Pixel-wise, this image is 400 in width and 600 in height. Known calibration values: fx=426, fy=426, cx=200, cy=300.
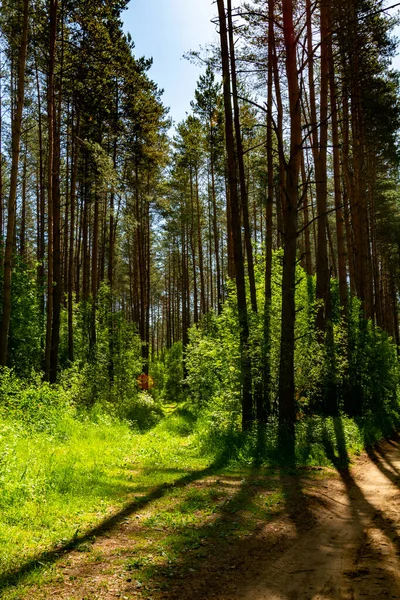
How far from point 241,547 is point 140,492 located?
2106mm

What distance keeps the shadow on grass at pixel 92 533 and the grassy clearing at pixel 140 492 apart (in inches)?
0.8

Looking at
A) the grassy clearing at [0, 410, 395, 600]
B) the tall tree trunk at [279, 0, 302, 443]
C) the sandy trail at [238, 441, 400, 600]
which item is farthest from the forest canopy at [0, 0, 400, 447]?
→ the sandy trail at [238, 441, 400, 600]

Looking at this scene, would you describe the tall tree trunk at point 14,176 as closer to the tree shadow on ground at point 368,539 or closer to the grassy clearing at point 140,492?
the grassy clearing at point 140,492

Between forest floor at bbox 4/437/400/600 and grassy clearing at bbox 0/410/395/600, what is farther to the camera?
grassy clearing at bbox 0/410/395/600

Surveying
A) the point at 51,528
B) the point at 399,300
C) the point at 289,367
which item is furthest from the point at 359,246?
the point at 399,300

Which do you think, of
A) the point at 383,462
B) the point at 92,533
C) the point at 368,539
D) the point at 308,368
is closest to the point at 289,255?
the point at 308,368

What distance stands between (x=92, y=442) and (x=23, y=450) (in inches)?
91.7

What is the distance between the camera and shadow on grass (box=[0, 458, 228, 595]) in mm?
3449

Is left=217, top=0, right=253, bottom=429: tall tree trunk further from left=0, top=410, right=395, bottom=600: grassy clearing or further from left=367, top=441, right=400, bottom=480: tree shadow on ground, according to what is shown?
left=367, top=441, right=400, bottom=480: tree shadow on ground

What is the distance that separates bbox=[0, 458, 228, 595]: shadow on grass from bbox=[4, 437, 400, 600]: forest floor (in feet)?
0.09

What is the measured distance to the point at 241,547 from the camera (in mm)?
4332

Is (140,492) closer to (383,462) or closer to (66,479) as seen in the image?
(66,479)

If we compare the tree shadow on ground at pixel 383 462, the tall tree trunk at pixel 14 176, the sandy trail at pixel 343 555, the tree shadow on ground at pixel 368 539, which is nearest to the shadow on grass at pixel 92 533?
the sandy trail at pixel 343 555

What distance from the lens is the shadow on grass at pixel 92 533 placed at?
345 cm
